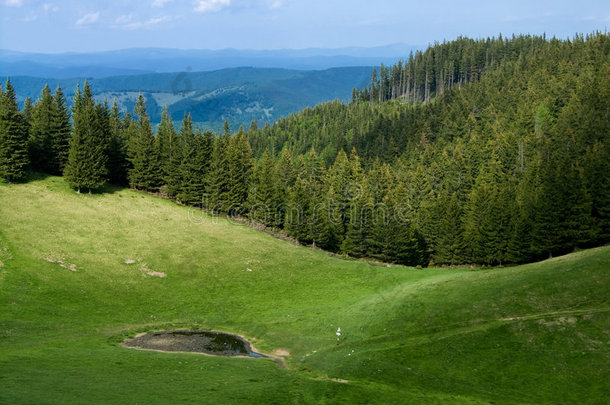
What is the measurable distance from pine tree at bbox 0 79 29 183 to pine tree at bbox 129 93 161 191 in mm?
20872

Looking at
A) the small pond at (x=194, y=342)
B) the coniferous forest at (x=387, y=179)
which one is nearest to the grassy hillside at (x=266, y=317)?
the small pond at (x=194, y=342)

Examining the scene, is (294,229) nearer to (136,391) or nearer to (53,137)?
(53,137)

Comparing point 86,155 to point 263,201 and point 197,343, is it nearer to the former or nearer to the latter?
point 263,201

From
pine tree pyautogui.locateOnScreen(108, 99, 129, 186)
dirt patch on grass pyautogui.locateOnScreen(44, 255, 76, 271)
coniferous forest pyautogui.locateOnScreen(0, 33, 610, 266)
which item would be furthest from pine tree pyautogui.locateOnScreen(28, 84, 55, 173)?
dirt patch on grass pyautogui.locateOnScreen(44, 255, 76, 271)

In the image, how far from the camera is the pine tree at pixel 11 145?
273 feet

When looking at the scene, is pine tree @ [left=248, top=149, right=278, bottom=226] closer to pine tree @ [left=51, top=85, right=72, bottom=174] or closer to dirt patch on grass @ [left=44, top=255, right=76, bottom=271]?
pine tree @ [left=51, top=85, right=72, bottom=174]

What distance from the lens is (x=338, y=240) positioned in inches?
3873

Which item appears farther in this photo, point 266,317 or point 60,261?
point 60,261

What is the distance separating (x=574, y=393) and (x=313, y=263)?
46.4m

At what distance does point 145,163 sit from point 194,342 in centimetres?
6218

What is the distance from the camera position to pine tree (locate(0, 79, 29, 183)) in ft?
273

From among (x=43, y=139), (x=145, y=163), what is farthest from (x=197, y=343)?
(x=43, y=139)

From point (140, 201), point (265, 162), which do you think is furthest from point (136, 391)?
point (265, 162)

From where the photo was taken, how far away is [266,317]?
56.9 metres
